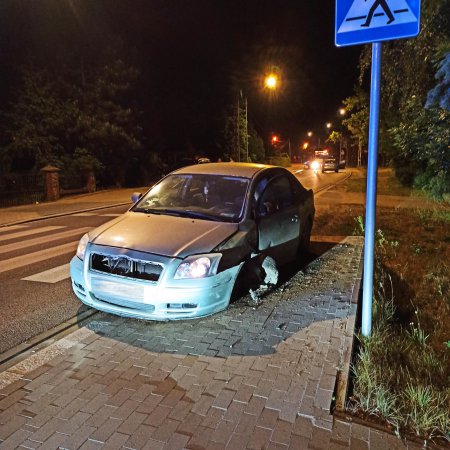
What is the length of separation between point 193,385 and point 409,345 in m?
2.02

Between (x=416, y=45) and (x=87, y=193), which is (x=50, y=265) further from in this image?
(x=87, y=193)

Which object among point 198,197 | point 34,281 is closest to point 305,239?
point 198,197

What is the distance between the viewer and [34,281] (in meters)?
6.11

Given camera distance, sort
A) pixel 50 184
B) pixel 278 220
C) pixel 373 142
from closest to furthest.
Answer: pixel 373 142, pixel 278 220, pixel 50 184

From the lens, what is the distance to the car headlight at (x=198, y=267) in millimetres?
4016

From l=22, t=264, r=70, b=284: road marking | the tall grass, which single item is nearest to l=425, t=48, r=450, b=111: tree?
the tall grass

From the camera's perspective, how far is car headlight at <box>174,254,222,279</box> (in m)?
4.02

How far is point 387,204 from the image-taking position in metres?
15.2

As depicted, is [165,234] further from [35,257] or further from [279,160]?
[279,160]

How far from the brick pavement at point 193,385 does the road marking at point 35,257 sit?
10.5ft

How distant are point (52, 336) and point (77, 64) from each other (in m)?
21.6

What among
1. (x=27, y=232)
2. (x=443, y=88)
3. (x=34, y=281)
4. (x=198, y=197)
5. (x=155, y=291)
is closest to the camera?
(x=155, y=291)

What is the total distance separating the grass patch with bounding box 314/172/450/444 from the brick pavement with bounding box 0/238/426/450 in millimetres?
210

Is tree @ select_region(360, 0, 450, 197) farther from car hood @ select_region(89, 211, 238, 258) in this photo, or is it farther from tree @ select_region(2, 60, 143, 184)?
tree @ select_region(2, 60, 143, 184)
